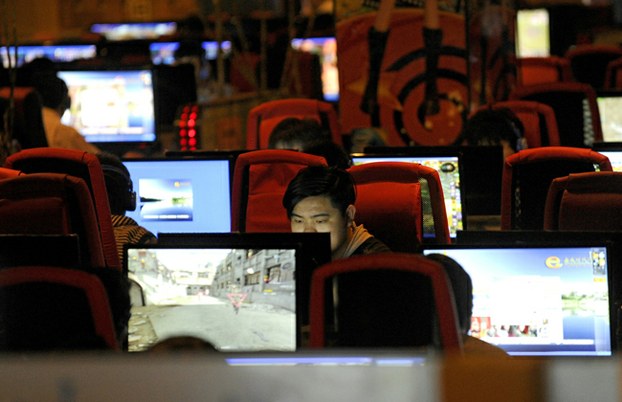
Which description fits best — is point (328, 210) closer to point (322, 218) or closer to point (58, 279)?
point (322, 218)

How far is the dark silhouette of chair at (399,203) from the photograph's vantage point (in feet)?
18.3

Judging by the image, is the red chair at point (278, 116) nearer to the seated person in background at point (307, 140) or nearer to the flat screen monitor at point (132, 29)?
the seated person in background at point (307, 140)

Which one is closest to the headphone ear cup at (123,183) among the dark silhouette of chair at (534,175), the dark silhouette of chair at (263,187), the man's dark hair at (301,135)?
the dark silhouette of chair at (263,187)

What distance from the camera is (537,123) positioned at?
28.6ft

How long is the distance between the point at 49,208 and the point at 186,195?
211 centimetres

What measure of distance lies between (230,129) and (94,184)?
5.54m

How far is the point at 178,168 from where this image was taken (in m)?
7.05

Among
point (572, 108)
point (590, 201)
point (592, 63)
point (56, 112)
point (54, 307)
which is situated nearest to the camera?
point (54, 307)

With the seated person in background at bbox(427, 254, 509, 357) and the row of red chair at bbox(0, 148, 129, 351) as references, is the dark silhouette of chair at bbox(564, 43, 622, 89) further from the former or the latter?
the seated person in background at bbox(427, 254, 509, 357)

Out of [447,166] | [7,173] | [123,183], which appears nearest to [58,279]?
[7,173]

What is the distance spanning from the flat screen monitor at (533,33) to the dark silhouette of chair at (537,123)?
35.7 feet

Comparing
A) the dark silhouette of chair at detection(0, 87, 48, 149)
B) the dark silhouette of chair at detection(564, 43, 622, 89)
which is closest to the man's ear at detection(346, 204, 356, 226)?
the dark silhouette of chair at detection(0, 87, 48, 149)

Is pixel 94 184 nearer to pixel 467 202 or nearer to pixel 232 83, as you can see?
pixel 467 202

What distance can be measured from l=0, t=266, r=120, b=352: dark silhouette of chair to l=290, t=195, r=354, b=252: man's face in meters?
1.87
